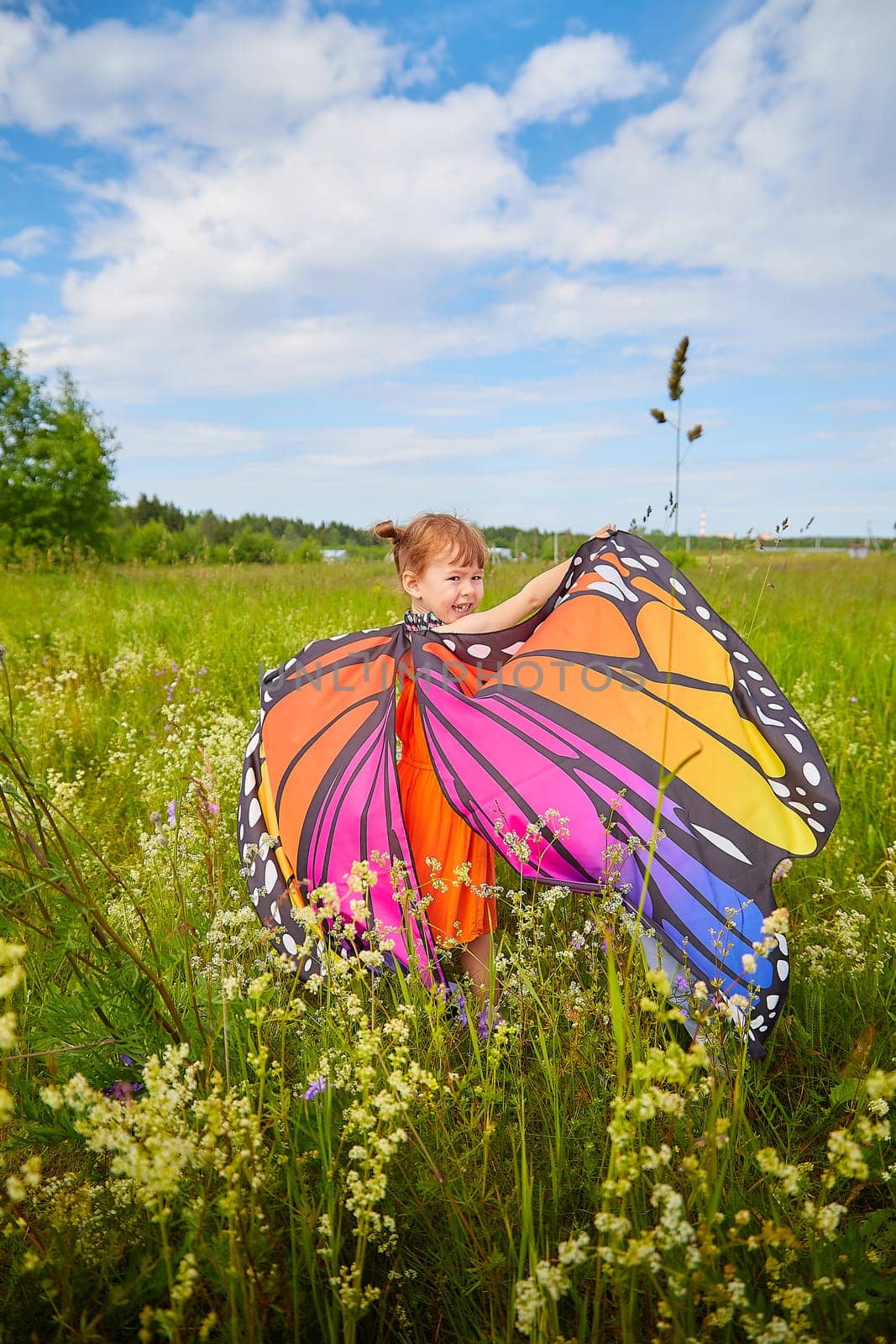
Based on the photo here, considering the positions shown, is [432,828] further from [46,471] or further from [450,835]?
[46,471]

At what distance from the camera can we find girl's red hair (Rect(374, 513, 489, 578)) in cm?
332

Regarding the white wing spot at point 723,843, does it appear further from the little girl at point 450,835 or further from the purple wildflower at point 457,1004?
the purple wildflower at point 457,1004

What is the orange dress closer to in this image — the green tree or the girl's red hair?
the girl's red hair

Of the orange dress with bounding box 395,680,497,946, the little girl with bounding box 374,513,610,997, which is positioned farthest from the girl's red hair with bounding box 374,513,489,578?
the orange dress with bounding box 395,680,497,946

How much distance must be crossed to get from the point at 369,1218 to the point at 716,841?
1175mm

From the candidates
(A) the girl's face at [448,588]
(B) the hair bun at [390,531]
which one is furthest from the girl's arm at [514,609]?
(B) the hair bun at [390,531]

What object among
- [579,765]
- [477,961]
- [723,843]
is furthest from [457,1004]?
[723,843]

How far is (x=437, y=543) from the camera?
10.9ft

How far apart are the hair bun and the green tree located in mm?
33933

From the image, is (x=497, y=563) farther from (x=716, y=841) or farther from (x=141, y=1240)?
(x=141, y=1240)

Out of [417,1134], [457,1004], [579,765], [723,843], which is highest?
[579,765]

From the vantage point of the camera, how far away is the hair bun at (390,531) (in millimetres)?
3576

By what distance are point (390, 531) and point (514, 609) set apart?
0.97 m

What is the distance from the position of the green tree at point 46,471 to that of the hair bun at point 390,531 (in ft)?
111
